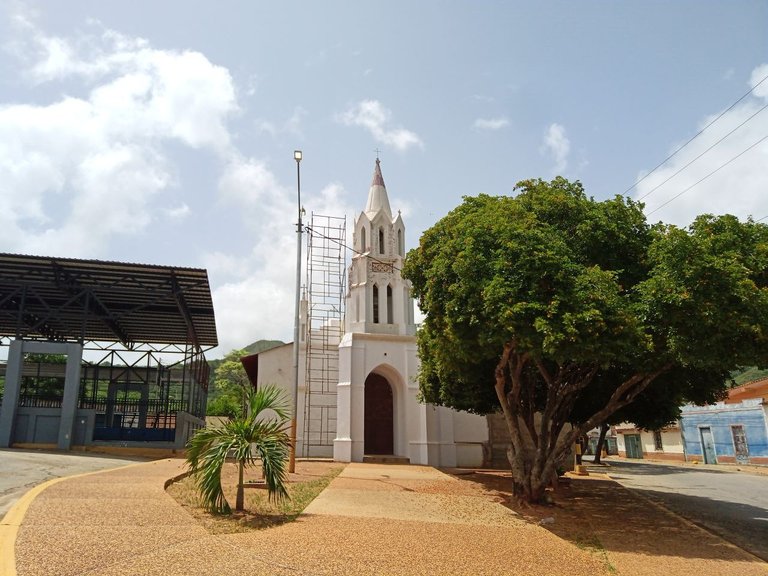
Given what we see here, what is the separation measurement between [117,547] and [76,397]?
851 inches

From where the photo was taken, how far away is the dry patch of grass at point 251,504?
28.3 feet

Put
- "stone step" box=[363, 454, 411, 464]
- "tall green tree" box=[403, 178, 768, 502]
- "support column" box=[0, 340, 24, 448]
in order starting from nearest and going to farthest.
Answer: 1. "tall green tree" box=[403, 178, 768, 502]
2. "support column" box=[0, 340, 24, 448]
3. "stone step" box=[363, 454, 411, 464]

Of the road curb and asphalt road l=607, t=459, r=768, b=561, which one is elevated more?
the road curb

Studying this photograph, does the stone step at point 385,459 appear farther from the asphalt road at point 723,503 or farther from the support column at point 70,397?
the support column at point 70,397

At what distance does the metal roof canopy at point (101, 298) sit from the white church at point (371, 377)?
5.93 m

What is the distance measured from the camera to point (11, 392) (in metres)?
24.5

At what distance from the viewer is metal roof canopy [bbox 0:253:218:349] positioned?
25277 mm

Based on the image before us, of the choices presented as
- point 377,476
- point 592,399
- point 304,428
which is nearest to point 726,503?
point 592,399

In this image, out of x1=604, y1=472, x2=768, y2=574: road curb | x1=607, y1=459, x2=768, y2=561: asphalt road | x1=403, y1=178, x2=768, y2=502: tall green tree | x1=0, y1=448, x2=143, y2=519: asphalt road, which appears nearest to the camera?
x1=604, y1=472, x2=768, y2=574: road curb

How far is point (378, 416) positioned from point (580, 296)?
21659 millimetres

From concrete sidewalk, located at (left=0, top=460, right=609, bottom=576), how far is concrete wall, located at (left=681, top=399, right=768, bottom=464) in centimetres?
2974

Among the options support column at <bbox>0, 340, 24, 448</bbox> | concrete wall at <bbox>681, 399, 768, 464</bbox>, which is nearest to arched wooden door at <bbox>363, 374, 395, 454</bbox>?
support column at <bbox>0, 340, 24, 448</bbox>

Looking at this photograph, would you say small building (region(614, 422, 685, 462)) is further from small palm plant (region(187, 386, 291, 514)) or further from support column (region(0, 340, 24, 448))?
support column (region(0, 340, 24, 448))

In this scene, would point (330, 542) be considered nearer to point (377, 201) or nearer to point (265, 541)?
point (265, 541)
